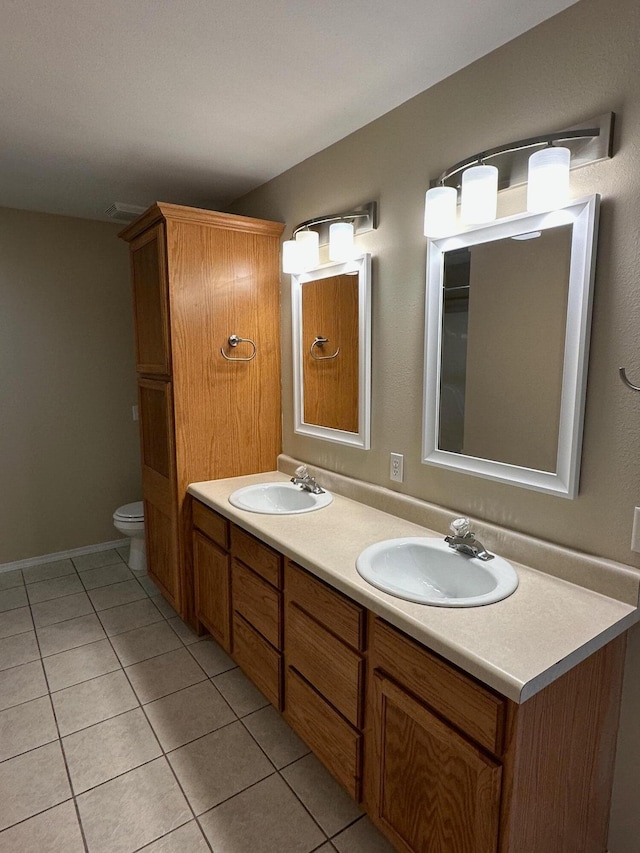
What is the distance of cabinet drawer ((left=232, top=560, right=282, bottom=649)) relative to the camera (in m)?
1.82

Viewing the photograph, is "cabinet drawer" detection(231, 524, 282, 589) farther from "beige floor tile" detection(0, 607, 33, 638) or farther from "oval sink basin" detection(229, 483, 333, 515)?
"beige floor tile" detection(0, 607, 33, 638)

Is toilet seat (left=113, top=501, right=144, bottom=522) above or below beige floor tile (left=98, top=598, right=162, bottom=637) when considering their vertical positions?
above

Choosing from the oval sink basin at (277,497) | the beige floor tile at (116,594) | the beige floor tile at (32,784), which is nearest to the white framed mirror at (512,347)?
the oval sink basin at (277,497)

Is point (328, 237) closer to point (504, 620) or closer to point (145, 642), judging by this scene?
point (504, 620)

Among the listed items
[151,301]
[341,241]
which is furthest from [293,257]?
[151,301]

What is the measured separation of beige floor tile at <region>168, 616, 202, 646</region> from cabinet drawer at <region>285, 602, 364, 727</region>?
0.93 meters

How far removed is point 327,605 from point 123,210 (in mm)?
2555

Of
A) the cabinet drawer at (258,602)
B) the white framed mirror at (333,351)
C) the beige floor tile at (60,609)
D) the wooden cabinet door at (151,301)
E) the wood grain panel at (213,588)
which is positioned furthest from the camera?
the beige floor tile at (60,609)

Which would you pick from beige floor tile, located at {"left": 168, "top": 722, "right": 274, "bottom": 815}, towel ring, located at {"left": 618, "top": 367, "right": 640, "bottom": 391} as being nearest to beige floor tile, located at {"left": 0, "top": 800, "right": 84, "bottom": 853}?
beige floor tile, located at {"left": 168, "top": 722, "right": 274, "bottom": 815}

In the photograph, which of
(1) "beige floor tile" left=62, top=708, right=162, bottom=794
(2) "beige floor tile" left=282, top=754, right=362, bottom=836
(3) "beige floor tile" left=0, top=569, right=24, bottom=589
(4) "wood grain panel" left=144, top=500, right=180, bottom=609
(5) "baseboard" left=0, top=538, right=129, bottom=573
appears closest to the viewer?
(2) "beige floor tile" left=282, top=754, right=362, bottom=836

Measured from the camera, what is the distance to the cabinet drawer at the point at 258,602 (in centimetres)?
182

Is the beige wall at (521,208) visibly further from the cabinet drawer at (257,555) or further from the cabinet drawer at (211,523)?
the cabinet drawer at (211,523)

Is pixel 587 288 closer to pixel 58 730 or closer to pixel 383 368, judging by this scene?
pixel 383 368

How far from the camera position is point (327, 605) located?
4.99ft
